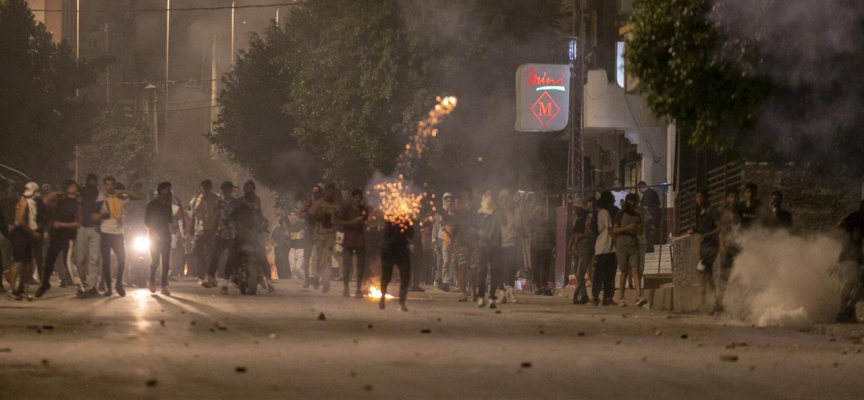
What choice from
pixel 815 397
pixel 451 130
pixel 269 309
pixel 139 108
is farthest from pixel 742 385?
pixel 139 108

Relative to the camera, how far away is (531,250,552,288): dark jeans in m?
29.2

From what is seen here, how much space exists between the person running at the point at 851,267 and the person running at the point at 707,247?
3.00 metres

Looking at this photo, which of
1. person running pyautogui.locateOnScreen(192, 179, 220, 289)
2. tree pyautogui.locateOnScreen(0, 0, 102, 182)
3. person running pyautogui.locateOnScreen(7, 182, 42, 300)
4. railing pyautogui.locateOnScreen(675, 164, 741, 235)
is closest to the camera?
person running pyautogui.locateOnScreen(7, 182, 42, 300)

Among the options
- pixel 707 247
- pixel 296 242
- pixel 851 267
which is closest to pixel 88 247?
pixel 707 247

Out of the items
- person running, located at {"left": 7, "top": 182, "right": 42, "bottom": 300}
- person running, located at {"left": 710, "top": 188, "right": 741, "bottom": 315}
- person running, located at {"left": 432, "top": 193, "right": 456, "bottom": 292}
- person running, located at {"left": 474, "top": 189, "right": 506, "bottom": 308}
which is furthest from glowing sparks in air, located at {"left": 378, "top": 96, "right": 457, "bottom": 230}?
person running, located at {"left": 710, "top": 188, "right": 741, "bottom": 315}

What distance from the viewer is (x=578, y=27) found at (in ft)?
114

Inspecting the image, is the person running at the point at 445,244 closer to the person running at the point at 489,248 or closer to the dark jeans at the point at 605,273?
the person running at the point at 489,248

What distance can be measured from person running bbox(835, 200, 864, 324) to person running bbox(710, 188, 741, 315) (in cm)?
195

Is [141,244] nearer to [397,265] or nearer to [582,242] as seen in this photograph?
[582,242]

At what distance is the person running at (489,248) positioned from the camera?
22938 mm

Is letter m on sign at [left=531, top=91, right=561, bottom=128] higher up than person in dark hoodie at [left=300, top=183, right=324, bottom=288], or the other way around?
letter m on sign at [left=531, top=91, right=561, bottom=128]

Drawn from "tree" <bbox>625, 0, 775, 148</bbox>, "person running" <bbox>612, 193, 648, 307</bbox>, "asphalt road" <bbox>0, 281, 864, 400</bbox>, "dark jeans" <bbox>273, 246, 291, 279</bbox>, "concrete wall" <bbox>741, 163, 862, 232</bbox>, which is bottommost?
"dark jeans" <bbox>273, 246, 291, 279</bbox>

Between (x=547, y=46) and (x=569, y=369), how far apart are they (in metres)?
35.5

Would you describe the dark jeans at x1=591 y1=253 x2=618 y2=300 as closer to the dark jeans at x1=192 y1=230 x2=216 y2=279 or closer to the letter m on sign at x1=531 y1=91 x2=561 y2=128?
the dark jeans at x1=192 y1=230 x2=216 y2=279
